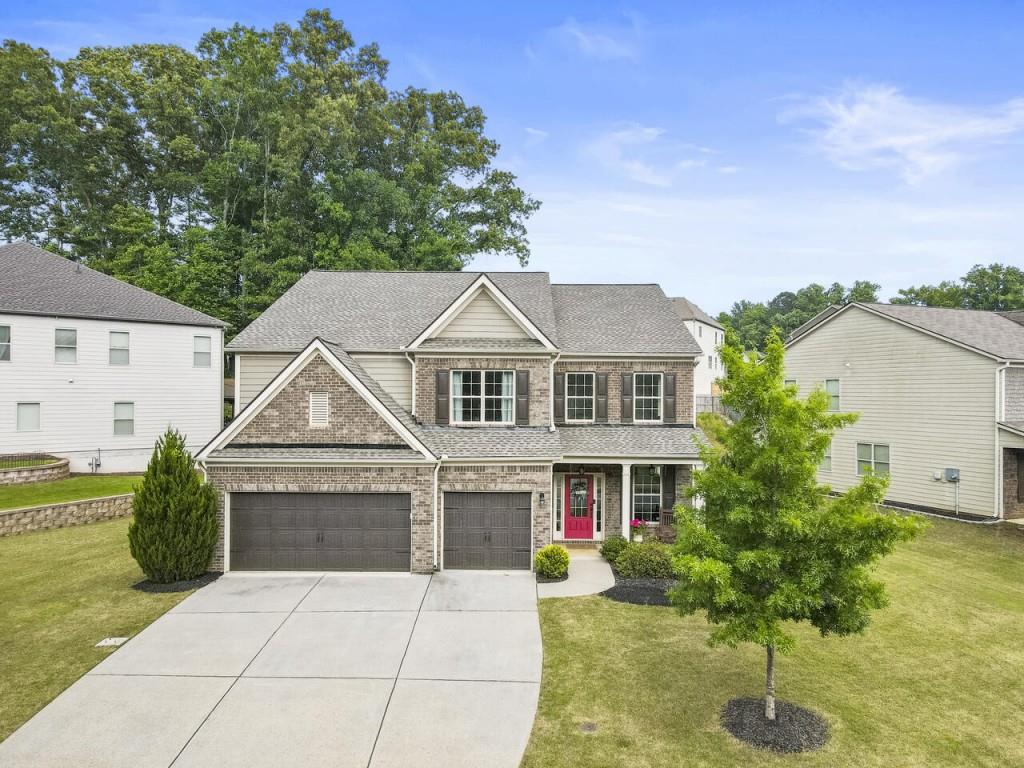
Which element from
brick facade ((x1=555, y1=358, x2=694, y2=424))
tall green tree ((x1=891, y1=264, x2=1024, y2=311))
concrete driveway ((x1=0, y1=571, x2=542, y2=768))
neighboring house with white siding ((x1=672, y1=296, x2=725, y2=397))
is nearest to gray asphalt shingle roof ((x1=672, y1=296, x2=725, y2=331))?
neighboring house with white siding ((x1=672, y1=296, x2=725, y2=397))

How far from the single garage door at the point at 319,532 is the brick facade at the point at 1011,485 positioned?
69.4ft

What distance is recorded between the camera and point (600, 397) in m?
19.1

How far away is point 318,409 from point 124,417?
55.7ft

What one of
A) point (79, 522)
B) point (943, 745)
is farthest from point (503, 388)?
point (79, 522)

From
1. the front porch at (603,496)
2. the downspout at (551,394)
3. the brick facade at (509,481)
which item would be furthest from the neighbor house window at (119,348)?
the front porch at (603,496)

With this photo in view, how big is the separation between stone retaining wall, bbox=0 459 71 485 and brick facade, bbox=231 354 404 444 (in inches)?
544

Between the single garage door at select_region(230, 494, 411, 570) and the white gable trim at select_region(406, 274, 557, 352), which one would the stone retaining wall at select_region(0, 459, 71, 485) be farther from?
the white gable trim at select_region(406, 274, 557, 352)

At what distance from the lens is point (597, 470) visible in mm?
18312

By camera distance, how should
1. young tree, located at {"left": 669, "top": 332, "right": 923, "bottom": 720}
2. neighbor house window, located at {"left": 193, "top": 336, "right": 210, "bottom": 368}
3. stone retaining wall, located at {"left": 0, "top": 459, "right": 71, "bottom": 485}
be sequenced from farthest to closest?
neighbor house window, located at {"left": 193, "top": 336, "right": 210, "bottom": 368}
stone retaining wall, located at {"left": 0, "top": 459, "right": 71, "bottom": 485}
young tree, located at {"left": 669, "top": 332, "right": 923, "bottom": 720}

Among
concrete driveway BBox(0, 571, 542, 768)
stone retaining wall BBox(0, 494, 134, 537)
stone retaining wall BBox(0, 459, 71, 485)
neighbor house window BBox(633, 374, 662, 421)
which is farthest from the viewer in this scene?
stone retaining wall BBox(0, 459, 71, 485)

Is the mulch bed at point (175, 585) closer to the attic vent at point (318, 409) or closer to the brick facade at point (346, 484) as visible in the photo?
the brick facade at point (346, 484)

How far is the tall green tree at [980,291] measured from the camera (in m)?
49.8

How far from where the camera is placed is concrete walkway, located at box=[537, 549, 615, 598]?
1391 cm

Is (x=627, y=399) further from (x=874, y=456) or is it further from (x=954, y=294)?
(x=954, y=294)
